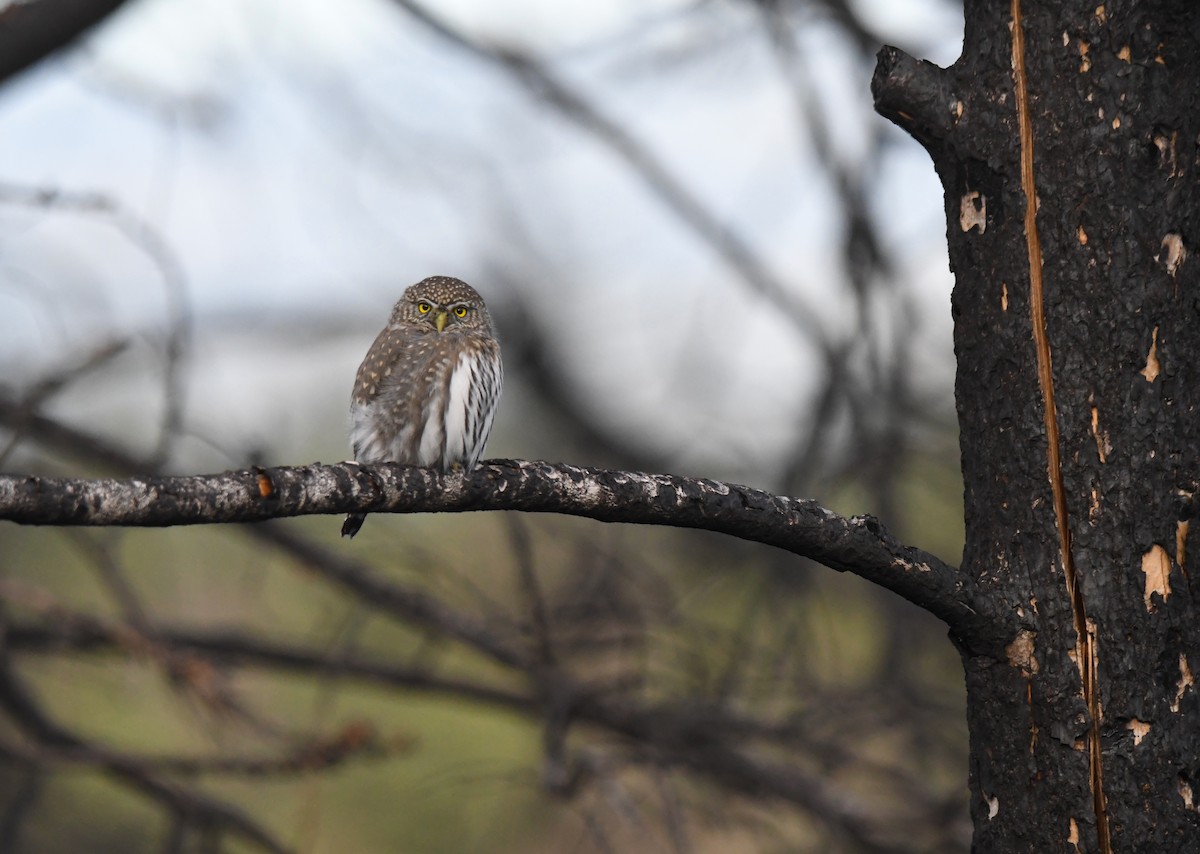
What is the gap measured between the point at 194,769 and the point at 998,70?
344cm

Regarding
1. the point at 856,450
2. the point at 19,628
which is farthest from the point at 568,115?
the point at 19,628

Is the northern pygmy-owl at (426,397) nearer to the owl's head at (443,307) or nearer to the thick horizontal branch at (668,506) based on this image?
the owl's head at (443,307)

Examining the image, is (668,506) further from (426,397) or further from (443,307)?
(443,307)

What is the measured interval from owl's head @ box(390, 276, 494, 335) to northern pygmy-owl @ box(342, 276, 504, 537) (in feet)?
0.09

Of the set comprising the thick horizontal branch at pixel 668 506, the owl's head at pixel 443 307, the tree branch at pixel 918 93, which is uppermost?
the owl's head at pixel 443 307

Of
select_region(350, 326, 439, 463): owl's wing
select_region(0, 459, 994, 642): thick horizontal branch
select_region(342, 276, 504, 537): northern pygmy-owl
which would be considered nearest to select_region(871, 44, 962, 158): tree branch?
select_region(0, 459, 994, 642): thick horizontal branch

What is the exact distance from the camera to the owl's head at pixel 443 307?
12.2 feet

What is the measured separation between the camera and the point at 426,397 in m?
3.20

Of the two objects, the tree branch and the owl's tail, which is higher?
the tree branch

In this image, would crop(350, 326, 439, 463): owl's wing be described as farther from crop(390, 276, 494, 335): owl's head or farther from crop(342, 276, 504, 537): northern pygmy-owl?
crop(390, 276, 494, 335): owl's head

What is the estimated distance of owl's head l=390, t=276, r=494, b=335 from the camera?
12.2 feet

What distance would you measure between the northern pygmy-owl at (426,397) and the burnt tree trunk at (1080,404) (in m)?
1.47

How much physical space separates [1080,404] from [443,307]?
227cm

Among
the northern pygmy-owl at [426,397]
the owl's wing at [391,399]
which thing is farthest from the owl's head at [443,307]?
the owl's wing at [391,399]
